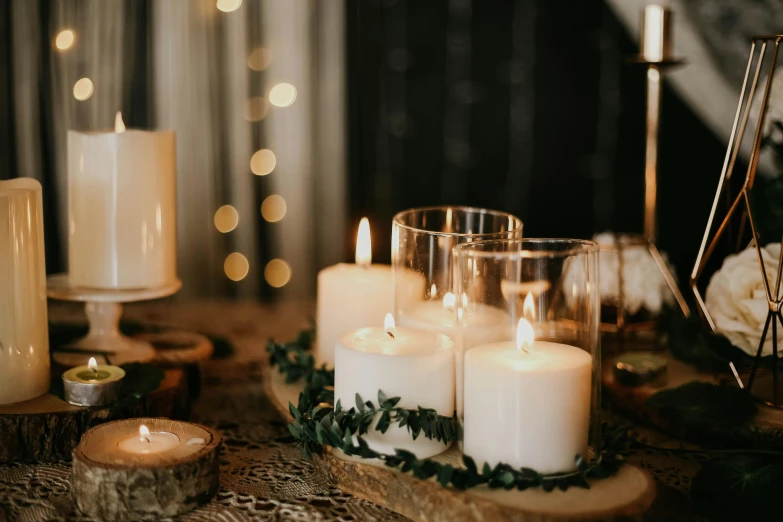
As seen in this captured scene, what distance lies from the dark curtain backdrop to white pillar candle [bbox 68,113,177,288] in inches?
40.5

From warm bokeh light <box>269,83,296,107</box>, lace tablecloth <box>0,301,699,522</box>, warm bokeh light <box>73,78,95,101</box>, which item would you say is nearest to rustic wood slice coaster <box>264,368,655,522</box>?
lace tablecloth <box>0,301,699,522</box>

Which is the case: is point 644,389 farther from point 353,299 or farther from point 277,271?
point 277,271

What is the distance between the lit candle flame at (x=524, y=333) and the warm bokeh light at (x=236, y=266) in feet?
4.35

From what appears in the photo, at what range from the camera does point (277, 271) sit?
2.13 m

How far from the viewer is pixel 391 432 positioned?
2.98 feet

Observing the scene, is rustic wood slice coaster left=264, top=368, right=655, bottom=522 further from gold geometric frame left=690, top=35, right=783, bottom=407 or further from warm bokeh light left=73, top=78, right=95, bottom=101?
warm bokeh light left=73, top=78, right=95, bottom=101

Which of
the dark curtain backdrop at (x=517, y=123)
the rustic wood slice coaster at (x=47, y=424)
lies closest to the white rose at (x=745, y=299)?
the rustic wood slice coaster at (x=47, y=424)

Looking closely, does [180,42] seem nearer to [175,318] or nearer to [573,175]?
[175,318]

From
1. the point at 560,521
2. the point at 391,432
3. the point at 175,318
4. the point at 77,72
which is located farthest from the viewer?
the point at 77,72

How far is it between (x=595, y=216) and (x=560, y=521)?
160 cm

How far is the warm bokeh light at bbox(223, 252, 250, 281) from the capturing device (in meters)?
2.08

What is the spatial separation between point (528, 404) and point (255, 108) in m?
1.36

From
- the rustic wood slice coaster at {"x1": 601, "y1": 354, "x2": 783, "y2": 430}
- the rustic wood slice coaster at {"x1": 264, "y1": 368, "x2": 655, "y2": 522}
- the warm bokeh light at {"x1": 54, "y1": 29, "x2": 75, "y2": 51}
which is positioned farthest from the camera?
the warm bokeh light at {"x1": 54, "y1": 29, "x2": 75, "y2": 51}

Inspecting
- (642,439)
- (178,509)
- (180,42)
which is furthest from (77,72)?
(642,439)
